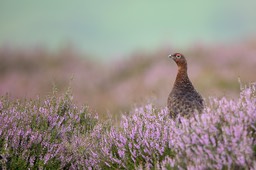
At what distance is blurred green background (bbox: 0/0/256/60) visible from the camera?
454 feet

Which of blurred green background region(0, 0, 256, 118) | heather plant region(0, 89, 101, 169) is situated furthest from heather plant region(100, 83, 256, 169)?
blurred green background region(0, 0, 256, 118)

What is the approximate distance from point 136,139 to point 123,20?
14452cm

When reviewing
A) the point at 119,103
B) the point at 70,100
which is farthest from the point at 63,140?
the point at 119,103

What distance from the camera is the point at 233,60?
16.0 meters

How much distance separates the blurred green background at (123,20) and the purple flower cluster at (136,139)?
122 m

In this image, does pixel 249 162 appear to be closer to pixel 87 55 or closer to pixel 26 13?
pixel 87 55

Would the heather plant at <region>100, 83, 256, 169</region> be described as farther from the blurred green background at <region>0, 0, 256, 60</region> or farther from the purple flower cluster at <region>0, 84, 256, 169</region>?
the blurred green background at <region>0, 0, 256, 60</region>

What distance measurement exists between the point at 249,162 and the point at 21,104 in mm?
2637

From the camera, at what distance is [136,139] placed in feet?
15.2

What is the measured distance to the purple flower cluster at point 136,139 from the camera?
3715 mm

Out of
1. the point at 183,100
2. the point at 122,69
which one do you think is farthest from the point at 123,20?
the point at 183,100

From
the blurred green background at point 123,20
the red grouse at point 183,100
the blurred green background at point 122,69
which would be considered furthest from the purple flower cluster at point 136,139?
the blurred green background at point 123,20

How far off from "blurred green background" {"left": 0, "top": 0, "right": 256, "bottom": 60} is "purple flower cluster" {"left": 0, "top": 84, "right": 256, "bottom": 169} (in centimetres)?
12159

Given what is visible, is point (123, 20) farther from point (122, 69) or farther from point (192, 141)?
point (192, 141)
